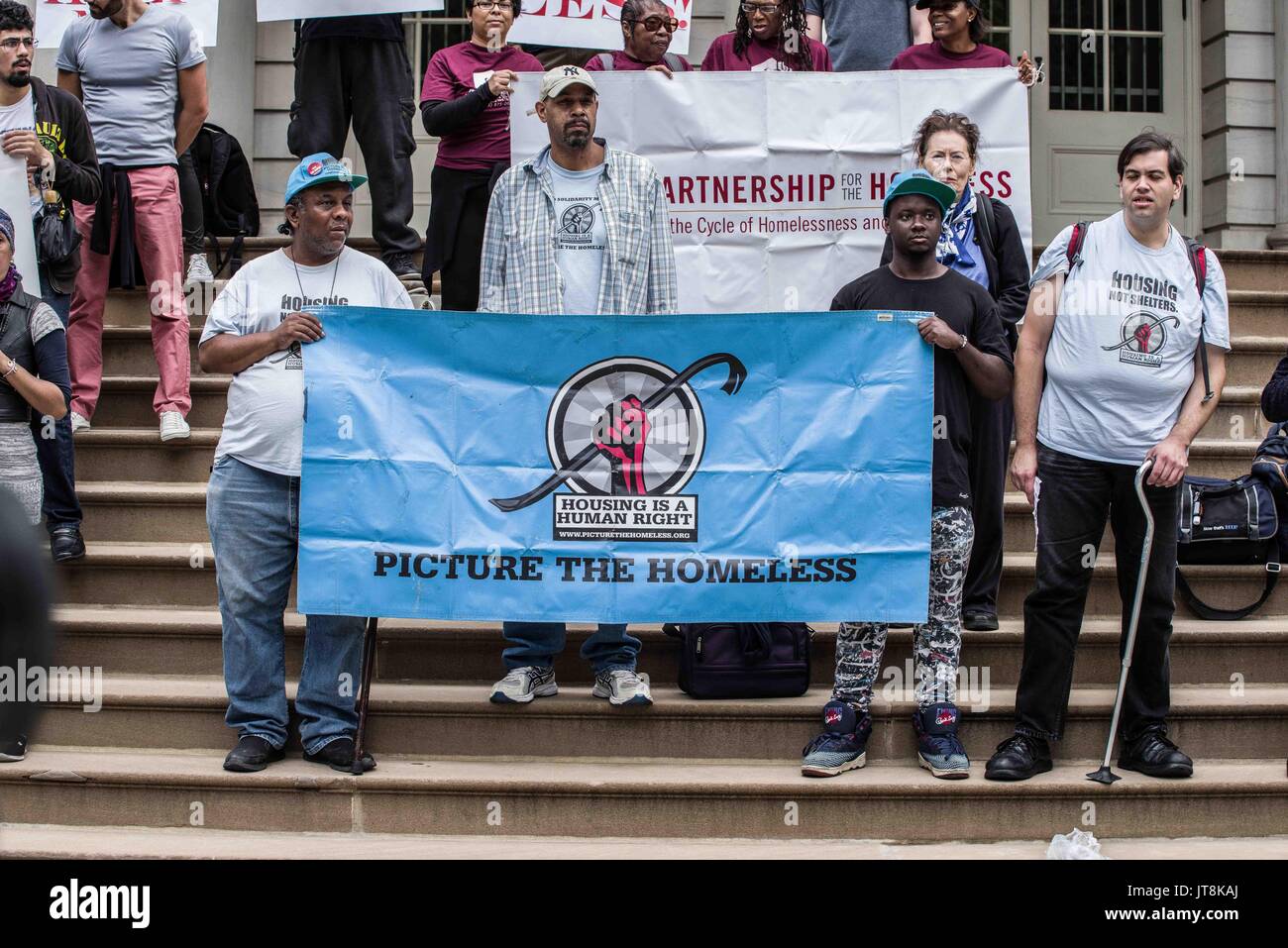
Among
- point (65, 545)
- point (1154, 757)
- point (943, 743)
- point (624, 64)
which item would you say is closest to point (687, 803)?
point (943, 743)

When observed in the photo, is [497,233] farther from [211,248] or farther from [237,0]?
[237,0]

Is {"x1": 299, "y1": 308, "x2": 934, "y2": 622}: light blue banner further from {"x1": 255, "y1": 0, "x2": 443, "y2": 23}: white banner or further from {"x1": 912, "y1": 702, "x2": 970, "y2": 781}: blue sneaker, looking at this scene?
{"x1": 255, "y1": 0, "x2": 443, "y2": 23}: white banner

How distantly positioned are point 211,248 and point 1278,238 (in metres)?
7.19

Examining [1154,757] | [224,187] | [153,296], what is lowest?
[1154,757]

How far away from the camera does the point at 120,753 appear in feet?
16.6

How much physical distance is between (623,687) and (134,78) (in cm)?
431

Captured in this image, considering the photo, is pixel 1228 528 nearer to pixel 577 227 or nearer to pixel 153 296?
pixel 577 227

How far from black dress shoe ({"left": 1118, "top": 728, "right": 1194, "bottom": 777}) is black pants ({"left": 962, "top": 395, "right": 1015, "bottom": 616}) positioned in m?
0.77

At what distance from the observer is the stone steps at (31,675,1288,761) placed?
195 inches

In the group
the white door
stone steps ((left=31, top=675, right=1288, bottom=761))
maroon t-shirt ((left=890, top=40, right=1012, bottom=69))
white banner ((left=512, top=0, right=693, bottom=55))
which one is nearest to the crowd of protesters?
stone steps ((left=31, top=675, right=1288, bottom=761))

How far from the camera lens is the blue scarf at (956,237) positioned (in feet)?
17.2

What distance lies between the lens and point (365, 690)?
15.9 ft

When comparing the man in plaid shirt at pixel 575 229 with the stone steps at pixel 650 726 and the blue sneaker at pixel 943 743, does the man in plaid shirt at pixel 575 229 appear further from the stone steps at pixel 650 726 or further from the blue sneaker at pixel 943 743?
the blue sneaker at pixel 943 743
